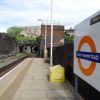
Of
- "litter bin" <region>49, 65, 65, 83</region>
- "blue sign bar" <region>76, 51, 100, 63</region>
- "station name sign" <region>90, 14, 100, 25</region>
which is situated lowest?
"litter bin" <region>49, 65, 65, 83</region>

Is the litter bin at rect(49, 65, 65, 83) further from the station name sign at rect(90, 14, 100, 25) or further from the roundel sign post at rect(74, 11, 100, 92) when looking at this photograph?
the station name sign at rect(90, 14, 100, 25)

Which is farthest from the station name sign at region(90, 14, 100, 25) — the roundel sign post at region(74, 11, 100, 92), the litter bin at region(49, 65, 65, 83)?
the litter bin at region(49, 65, 65, 83)

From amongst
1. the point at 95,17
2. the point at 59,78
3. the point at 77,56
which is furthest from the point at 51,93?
the point at 95,17

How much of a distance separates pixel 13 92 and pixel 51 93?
1604mm

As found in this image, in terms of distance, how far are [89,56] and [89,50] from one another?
0.41 feet

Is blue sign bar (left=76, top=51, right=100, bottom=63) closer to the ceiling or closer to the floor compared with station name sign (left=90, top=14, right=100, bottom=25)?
closer to the floor

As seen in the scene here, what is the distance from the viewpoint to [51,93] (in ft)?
43.4

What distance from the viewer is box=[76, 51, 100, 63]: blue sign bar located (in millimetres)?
6031

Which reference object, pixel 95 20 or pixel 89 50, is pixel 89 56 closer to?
pixel 89 50

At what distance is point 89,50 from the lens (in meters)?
6.73

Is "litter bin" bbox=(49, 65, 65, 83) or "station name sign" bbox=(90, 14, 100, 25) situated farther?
"litter bin" bbox=(49, 65, 65, 83)

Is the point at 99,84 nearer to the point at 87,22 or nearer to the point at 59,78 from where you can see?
the point at 87,22

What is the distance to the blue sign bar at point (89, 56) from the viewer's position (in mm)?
6031

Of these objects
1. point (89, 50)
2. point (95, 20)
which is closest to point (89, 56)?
point (89, 50)
